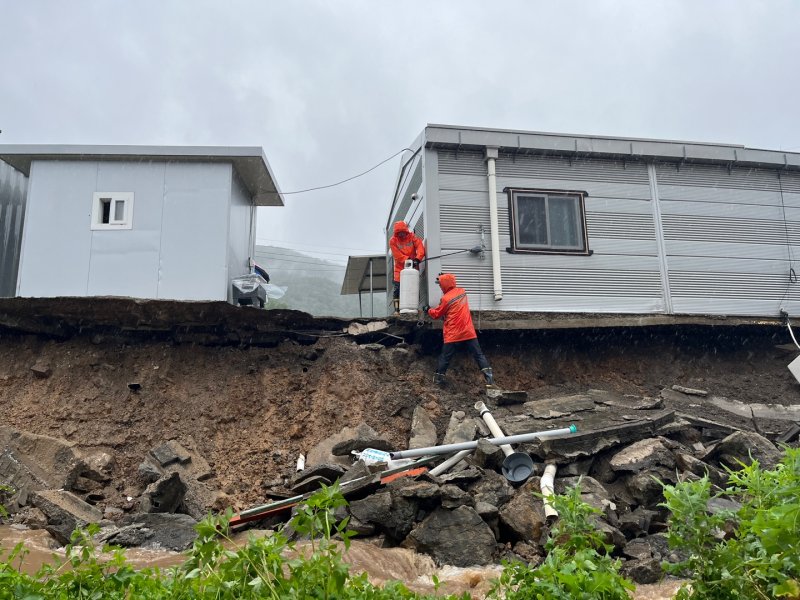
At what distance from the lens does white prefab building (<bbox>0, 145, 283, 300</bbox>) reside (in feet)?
34.9

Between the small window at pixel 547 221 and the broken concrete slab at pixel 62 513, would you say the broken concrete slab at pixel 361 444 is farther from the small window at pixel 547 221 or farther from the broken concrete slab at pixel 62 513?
the small window at pixel 547 221

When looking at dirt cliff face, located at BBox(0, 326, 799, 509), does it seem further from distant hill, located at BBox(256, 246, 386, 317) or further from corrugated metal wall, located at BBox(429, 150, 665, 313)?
distant hill, located at BBox(256, 246, 386, 317)

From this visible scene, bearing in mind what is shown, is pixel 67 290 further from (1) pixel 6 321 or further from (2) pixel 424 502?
(2) pixel 424 502

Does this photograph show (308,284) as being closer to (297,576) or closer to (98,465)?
(98,465)

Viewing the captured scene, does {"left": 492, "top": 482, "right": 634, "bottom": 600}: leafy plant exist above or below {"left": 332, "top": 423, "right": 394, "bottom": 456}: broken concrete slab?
below

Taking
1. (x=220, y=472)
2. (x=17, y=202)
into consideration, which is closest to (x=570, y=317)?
(x=220, y=472)

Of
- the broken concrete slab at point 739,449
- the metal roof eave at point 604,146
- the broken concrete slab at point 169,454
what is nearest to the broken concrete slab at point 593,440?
the broken concrete slab at point 739,449

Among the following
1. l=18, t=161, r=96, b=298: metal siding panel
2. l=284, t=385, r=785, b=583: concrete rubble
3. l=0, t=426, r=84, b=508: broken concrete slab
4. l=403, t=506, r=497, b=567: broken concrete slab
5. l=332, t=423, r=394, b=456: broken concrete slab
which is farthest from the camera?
l=18, t=161, r=96, b=298: metal siding panel

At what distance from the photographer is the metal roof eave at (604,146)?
1153 centimetres

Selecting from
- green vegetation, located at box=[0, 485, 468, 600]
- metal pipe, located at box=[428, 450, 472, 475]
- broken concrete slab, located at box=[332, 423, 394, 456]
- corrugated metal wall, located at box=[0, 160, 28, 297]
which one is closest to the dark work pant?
broken concrete slab, located at box=[332, 423, 394, 456]

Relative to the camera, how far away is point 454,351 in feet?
35.1

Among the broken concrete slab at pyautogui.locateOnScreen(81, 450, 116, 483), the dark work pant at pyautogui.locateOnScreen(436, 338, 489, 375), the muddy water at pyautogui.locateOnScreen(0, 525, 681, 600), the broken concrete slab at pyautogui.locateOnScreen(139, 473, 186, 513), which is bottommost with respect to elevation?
the muddy water at pyautogui.locateOnScreen(0, 525, 681, 600)

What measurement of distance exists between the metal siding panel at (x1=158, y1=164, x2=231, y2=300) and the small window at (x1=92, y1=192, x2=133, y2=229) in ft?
2.00

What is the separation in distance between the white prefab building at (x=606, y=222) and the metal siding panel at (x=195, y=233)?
3473 mm
